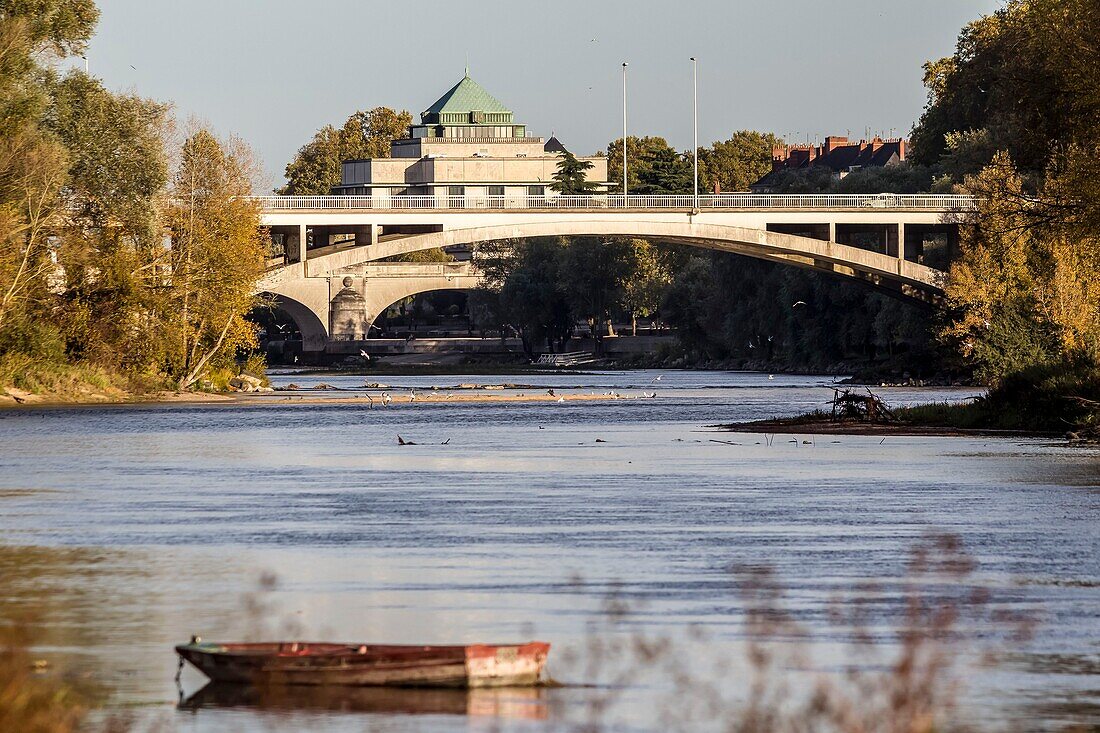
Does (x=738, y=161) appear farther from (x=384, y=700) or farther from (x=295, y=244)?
(x=384, y=700)

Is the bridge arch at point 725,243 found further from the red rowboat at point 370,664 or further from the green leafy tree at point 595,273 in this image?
the red rowboat at point 370,664

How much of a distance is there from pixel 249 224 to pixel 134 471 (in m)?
32.6

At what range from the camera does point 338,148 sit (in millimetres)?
160250

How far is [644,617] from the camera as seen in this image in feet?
51.9

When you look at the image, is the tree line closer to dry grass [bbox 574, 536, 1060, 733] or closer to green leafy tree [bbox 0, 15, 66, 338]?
green leafy tree [bbox 0, 15, 66, 338]

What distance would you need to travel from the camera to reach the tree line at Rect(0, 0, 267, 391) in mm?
53375

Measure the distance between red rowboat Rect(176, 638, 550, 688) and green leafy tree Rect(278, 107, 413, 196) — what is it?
138 meters

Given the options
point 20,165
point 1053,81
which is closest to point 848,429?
point 1053,81

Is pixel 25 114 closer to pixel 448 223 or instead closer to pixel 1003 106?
pixel 1003 106

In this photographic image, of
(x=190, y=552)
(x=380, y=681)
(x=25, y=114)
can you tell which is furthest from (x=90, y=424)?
(x=380, y=681)

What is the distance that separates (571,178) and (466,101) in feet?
86.0

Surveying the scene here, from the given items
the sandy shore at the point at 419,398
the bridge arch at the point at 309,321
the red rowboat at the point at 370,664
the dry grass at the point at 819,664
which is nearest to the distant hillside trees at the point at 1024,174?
the sandy shore at the point at 419,398

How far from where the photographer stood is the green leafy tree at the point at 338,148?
6117 inches

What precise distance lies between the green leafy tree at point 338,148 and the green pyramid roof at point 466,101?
21.1ft
